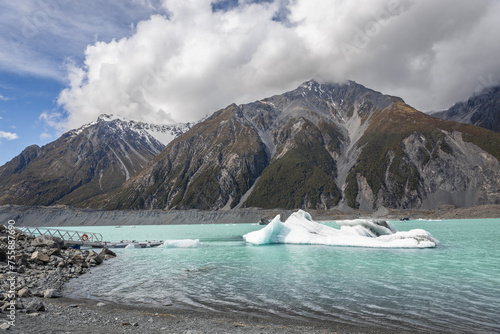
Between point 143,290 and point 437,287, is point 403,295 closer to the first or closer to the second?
point 437,287

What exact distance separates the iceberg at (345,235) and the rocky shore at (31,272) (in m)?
23.4

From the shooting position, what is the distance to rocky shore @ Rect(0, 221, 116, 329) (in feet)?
38.8

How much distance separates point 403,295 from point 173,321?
11.0m

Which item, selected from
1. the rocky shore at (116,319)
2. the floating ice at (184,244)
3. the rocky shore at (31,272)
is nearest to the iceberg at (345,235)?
the floating ice at (184,244)

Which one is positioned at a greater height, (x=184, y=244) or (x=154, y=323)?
(x=184, y=244)

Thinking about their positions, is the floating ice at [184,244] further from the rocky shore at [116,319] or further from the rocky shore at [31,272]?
the rocky shore at [116,319]

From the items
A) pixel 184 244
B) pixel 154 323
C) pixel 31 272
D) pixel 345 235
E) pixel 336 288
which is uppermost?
pixel 345 235

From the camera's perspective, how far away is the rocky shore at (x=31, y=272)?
38.8ft

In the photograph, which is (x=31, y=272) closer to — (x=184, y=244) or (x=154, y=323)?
(x=154, y=323)

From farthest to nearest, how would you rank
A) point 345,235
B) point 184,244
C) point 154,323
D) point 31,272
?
point 184,244 < point 345,235 < point 31,272 < point 154,323

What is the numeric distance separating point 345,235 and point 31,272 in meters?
34.1

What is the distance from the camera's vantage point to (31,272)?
→ 65.7 feet

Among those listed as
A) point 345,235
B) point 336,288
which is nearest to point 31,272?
point 336,288

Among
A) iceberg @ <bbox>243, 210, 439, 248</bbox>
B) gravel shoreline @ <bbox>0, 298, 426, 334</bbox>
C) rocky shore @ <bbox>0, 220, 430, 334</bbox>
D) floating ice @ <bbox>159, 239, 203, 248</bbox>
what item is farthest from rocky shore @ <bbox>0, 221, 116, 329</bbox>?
iceberg @ <bbox>243, 210, 439, 248</bbox>
